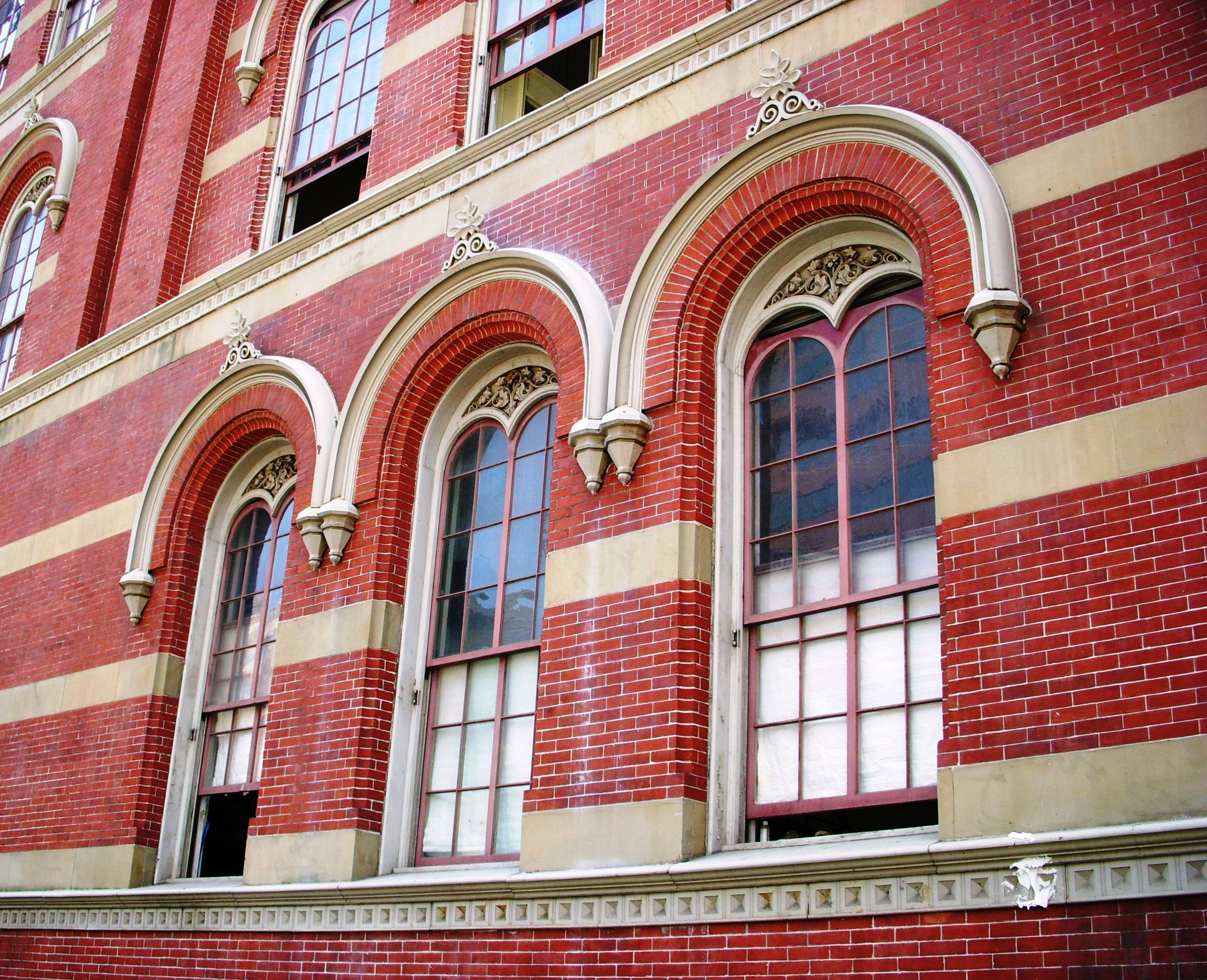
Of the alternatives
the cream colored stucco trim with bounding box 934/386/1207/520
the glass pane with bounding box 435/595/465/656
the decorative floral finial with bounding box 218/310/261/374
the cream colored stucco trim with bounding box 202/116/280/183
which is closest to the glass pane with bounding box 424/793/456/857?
the glass pane with bounding box 435/595/465/656

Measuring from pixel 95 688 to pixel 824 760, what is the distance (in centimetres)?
780

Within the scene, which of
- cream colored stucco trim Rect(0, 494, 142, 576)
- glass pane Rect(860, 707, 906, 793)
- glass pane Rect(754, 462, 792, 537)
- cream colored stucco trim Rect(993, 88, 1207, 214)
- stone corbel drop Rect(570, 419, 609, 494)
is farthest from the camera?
cream colored stucco trim Rect(0, 494, 142, 576)

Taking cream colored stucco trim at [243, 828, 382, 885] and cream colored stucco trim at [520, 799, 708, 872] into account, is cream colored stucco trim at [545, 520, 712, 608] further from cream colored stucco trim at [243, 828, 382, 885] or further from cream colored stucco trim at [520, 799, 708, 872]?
cream colored stucco trim at [243, 828, 382, 885]

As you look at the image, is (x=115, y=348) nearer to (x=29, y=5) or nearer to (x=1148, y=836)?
(x=29, y=5)

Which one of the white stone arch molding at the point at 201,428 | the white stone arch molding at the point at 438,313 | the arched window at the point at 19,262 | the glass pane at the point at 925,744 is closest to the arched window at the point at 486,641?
the white stone arch molding at the point at 438,313

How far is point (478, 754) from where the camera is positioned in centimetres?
1048

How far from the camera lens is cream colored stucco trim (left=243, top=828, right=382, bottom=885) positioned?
1032cm

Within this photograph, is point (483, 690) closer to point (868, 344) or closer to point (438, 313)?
point (438, 313)

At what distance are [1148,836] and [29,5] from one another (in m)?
20.9

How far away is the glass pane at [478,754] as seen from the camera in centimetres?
1038

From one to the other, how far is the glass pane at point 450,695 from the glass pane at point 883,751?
354cm

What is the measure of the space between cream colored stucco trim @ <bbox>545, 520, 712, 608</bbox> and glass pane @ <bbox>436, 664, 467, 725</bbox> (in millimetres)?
1346

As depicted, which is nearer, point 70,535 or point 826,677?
point 826,677

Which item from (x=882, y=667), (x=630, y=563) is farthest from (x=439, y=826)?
(x=882, y=667)
